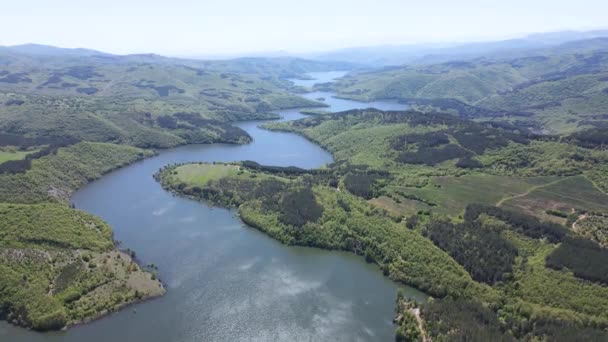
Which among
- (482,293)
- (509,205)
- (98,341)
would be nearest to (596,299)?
(482,293)

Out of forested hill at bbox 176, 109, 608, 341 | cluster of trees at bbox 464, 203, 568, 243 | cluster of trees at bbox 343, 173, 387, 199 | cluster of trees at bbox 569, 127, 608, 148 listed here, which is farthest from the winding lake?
cluster of trees at bbox 569, 127, 608, 148

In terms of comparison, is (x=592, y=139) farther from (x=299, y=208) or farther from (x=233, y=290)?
(x=233, y=290)

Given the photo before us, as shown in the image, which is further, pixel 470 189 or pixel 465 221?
pixel 470 189

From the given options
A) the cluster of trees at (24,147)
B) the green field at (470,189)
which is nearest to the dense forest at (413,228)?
the green field at (470,189)

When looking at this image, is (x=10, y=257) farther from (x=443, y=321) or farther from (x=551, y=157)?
(x=551, y=157)

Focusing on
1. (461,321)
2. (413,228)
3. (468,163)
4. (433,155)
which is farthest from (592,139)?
(461,321)

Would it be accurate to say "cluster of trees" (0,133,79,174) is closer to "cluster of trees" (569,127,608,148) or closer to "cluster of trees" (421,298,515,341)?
"cluster of trees" (421,298,515,341)
